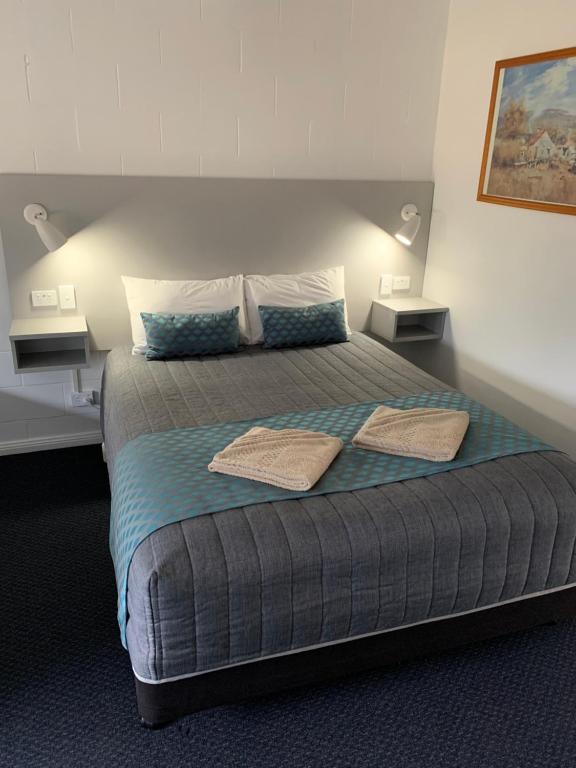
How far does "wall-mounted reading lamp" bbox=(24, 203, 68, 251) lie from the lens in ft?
9.25

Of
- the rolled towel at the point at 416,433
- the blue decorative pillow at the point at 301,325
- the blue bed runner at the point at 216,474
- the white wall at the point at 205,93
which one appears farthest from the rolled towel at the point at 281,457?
the white wall at the point at 205,93

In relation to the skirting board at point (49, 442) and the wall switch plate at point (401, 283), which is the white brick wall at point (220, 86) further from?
the skirting board at point (49, 442)

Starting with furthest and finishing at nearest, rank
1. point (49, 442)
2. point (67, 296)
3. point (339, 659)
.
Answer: point (49, 442)
point (67, 296)
point (339, 659)

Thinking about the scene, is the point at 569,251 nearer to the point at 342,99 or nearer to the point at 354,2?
the point at 342,99

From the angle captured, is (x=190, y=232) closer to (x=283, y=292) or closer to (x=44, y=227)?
(x=283, y=292)

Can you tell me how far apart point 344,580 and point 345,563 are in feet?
0.16

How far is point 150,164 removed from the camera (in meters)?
3.10

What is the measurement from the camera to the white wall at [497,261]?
9.20 feet

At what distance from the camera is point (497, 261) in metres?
3.18

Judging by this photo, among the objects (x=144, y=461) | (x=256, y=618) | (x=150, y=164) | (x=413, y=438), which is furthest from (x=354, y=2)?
(x=256, y=618)

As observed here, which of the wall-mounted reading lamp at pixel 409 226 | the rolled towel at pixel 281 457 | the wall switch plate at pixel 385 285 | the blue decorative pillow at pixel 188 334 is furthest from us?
the wall switch plate at pixel 385 285

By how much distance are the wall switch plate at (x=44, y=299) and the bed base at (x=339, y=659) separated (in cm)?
203

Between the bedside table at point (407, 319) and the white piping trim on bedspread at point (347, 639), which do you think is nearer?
the white piping trim on bedspread at point (347, 639)

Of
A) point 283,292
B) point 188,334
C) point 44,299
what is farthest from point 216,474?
point 44,299
